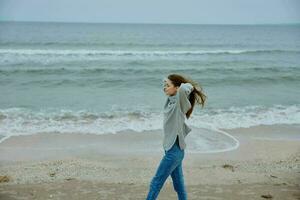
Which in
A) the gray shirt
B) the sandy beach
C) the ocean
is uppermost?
the gray shirt

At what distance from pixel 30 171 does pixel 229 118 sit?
6.48 meters

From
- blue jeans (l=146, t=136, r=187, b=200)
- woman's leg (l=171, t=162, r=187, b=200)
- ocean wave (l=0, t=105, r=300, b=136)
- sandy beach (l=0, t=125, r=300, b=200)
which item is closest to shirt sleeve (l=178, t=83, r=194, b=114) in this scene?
blue jeans (l=146, t=136, r=187, b=200)

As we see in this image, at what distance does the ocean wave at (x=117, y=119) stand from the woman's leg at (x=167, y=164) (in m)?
5.67

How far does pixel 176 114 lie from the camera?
12.2ft

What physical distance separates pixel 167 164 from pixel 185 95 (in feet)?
2.22

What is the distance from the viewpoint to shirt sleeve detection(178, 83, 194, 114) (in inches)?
145

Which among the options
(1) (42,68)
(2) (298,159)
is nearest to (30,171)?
(2) (298,159)

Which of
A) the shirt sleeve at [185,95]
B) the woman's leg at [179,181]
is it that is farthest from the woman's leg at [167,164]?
the shirt sleeve at [185,95]

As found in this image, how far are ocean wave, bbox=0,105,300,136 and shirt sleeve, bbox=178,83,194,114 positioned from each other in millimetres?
5949

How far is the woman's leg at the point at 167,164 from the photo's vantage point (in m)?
3.79

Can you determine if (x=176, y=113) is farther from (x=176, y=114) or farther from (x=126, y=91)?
(x=126, y=91)

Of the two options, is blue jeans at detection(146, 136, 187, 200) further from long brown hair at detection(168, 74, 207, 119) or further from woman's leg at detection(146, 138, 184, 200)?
long brown hair at detection(168, 74, 207, 119)

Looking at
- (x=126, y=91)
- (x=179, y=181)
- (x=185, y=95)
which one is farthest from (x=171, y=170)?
(x=126, y=91)

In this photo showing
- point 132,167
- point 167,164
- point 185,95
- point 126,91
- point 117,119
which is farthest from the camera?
point 126,91
